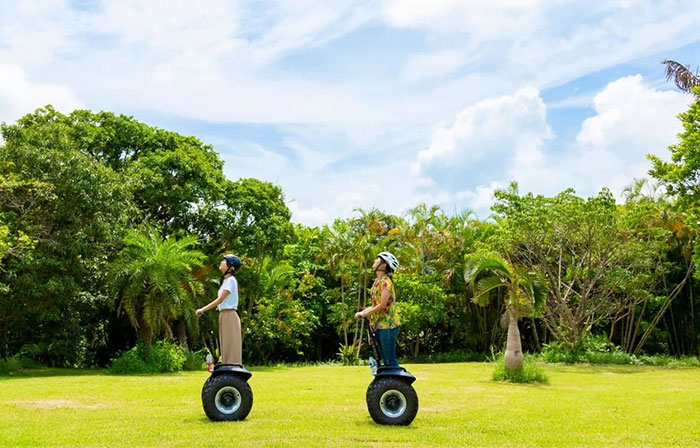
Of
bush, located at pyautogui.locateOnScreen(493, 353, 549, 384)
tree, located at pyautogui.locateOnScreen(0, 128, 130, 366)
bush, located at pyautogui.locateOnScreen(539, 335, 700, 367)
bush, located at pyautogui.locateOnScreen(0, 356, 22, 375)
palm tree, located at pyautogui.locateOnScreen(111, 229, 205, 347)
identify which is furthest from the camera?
bush, located at pyautogui.locateOnScreen(539, 335, 700, 367)

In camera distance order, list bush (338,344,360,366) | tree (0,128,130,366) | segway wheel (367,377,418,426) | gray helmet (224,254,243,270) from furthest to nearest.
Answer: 1. bush (338,344,360,366)
2. tree (0,128,130,366)
3. gray helmet (224,254,243,270)
4. segway wheel (367,377,418,426)

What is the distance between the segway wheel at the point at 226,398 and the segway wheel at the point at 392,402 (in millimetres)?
1541

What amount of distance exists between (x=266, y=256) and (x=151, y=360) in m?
7.18

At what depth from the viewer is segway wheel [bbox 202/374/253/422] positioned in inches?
325

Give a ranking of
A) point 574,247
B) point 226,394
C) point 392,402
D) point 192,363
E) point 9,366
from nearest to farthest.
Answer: point 392,402
point 226,394
point 9,366
point 192,363
point 574,247

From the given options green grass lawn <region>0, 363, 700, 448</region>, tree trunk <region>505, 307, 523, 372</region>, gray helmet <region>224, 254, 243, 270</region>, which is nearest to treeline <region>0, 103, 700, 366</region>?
tree trunk <region>505, 307, 523, 372</region>

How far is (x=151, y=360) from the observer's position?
2066 cm

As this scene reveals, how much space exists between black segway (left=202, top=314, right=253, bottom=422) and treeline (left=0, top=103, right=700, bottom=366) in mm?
10944

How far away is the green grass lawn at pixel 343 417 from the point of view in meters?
7.30

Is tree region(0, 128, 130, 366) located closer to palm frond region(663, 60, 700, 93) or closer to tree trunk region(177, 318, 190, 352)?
tree trunk region(177, 318, 190, 352)

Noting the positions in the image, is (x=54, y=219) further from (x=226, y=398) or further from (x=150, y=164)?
(x=226, y=398)

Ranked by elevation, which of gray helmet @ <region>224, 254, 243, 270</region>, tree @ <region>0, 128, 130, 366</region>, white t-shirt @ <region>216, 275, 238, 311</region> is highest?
tree @ <region>0, 128, 130, 366</region>

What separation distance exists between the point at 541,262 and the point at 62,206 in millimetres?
15242

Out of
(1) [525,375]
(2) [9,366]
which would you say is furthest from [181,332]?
(1) [525,375]
